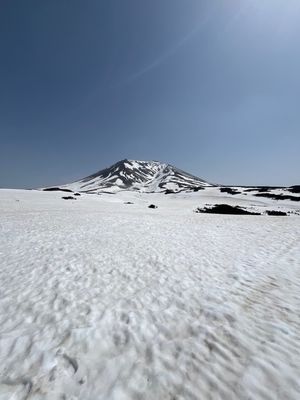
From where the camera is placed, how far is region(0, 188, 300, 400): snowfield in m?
3.52

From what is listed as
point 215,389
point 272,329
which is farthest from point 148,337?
point 272,329

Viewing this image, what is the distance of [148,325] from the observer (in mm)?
5078

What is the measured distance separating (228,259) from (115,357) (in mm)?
7226

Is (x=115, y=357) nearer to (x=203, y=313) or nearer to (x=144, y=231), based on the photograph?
(x=203, y=313)

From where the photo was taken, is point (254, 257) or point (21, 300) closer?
point (21, 300)

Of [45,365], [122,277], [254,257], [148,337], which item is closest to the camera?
[45,365]

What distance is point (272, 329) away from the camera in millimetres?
4906

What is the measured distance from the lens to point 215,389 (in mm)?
3424

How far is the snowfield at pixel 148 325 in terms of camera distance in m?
3.52

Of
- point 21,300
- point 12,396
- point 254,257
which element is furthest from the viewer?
point 254,257

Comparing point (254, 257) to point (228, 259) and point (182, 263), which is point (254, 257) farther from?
point (182, 263)

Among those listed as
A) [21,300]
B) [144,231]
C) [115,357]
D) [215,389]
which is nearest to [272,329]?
[215,389]

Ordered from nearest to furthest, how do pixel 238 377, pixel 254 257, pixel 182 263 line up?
pixel 238 377
pixel 182 263
pixel 254 257

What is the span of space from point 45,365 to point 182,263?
642cm
